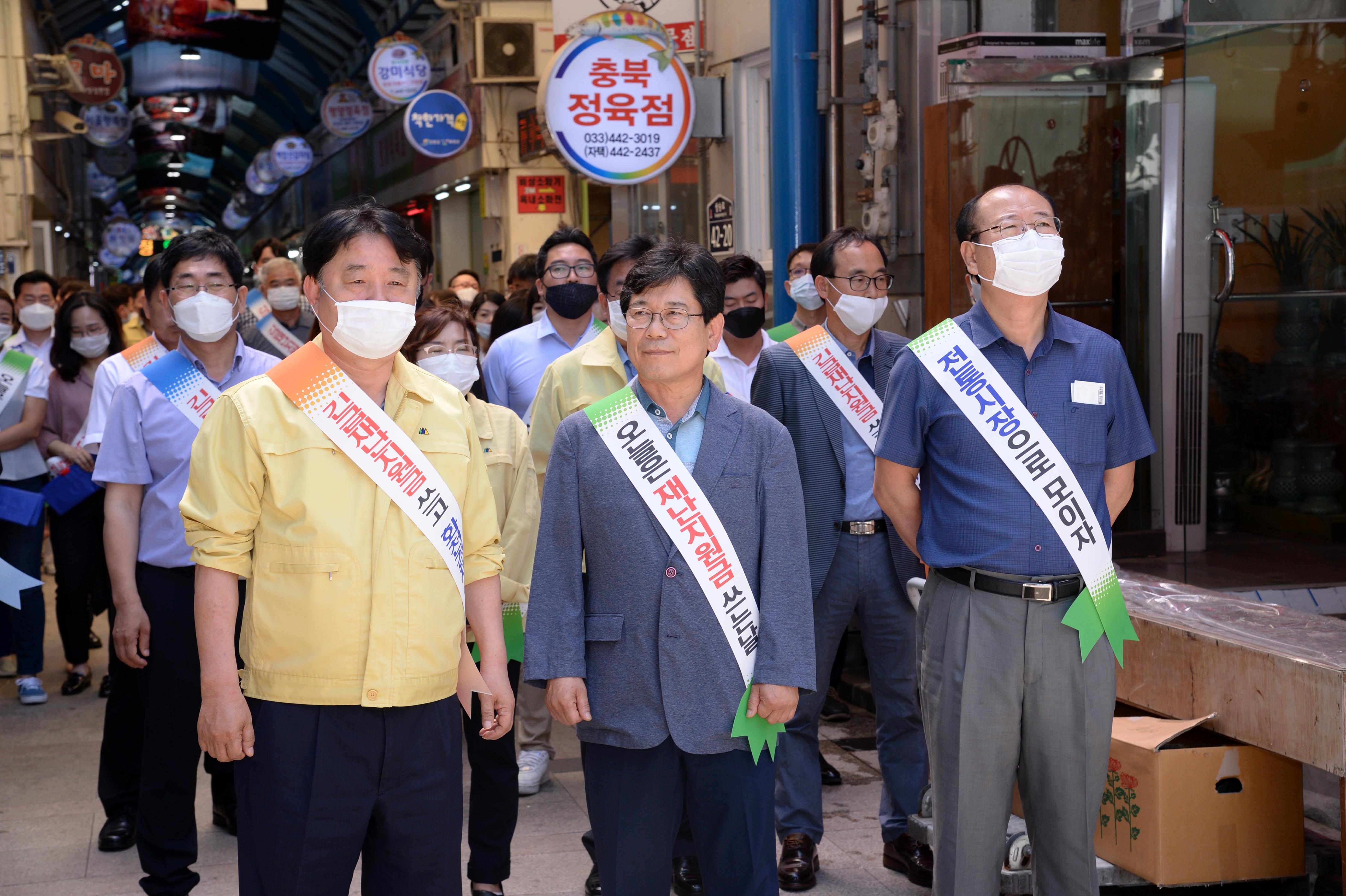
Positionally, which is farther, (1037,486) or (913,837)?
(913,837)

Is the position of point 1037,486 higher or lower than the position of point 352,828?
higher

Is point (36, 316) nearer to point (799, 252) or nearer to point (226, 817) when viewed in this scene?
point (226, 817)

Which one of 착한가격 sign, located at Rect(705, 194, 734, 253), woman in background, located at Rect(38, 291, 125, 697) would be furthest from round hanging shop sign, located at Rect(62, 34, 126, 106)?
woman in background, located at Rect(38, 291, 125, 697)

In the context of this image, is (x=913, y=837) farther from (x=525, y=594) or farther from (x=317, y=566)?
(x=317, y=566)

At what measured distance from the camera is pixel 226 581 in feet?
9.11

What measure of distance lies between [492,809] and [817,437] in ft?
5.30

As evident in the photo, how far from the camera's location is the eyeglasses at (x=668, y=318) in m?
2.99

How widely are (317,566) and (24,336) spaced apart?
6.38 metres

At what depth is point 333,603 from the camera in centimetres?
272

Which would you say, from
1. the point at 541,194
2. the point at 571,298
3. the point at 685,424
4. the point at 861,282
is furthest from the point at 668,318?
the point at 541,194

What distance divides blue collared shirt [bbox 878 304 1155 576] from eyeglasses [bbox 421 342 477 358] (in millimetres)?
1485

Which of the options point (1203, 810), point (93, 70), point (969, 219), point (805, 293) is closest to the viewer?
point (969, 219)

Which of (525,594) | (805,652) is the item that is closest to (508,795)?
(525,594)

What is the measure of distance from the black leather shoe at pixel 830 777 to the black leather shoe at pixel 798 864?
3.31ft
